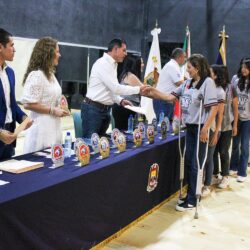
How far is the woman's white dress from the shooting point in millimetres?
2342

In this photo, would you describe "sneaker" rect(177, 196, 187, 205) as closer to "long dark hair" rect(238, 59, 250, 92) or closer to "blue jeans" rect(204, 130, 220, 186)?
"blue jeans" rect(204, 130, 220, 186)

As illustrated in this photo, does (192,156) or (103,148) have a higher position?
(103,148)

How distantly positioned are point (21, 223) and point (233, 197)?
2594 mm

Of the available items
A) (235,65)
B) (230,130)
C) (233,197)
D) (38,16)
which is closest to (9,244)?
(233,197)

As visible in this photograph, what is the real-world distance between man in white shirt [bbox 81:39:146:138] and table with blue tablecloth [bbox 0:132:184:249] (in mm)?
485

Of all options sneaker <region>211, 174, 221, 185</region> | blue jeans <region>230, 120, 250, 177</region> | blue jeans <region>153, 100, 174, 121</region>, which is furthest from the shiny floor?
blue jeans <region>153, 100, 174, 121</region>

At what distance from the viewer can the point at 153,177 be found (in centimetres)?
293

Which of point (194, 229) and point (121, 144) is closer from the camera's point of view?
point (121, 144)

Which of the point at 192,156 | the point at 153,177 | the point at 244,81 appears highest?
the point at 244,81

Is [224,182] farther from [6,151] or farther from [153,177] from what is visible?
[6,151]

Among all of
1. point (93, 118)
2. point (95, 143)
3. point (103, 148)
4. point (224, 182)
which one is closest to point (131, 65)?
point (93, 118)

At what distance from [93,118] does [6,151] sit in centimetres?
98

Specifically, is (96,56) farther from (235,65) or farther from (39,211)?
(39,211)

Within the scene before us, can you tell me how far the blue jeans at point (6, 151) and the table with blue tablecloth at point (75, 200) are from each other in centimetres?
16
